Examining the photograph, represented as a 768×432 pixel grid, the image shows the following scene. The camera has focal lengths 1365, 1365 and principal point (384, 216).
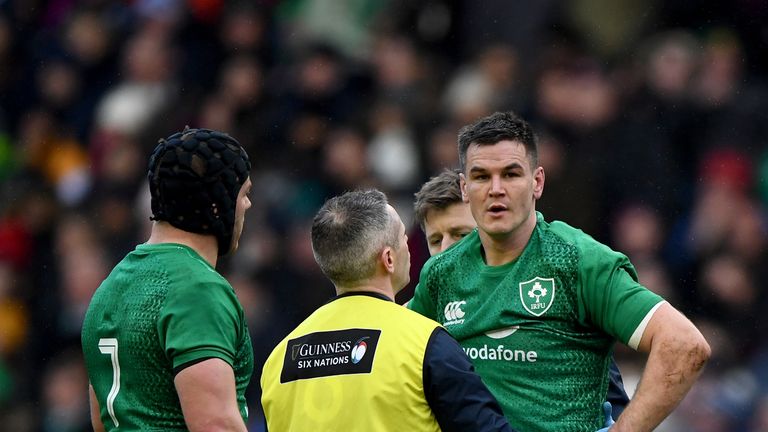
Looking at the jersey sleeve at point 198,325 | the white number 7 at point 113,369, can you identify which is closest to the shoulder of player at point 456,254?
the jersey sleeve at point 198,325

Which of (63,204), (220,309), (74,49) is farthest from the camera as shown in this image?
(74,49)

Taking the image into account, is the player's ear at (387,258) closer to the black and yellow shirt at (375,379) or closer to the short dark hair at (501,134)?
the black and yellow shirt at (375,379)

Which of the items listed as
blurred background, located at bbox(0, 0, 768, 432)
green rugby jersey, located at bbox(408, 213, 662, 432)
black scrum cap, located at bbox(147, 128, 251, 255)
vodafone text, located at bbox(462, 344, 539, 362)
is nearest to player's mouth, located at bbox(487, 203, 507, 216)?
green rugby jersey, located at bbox(408, 213, 662, 432)

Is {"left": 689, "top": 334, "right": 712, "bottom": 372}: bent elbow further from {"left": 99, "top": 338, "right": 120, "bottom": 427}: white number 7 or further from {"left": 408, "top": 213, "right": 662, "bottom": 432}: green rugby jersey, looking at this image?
{"left": 99, "top": 338, "right": 120, "bottom": 427}: white number 7

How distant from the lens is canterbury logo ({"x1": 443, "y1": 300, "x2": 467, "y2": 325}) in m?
4.75

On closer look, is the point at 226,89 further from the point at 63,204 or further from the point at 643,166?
the point at 643,166

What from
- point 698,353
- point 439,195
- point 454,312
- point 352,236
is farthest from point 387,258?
point 439,195

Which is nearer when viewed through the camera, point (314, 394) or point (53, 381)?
point (314, 394)

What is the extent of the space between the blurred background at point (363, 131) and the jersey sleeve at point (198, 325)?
4462mm

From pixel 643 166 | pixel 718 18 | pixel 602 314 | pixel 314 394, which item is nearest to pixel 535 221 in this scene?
pixel 602 314

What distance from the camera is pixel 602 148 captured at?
8930 millimetres

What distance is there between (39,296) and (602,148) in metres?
4.77

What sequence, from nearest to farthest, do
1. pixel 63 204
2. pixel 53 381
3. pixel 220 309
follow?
pixel 220 309, pixel 53 381, pixel 63 204

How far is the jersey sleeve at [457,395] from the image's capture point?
164 inches
